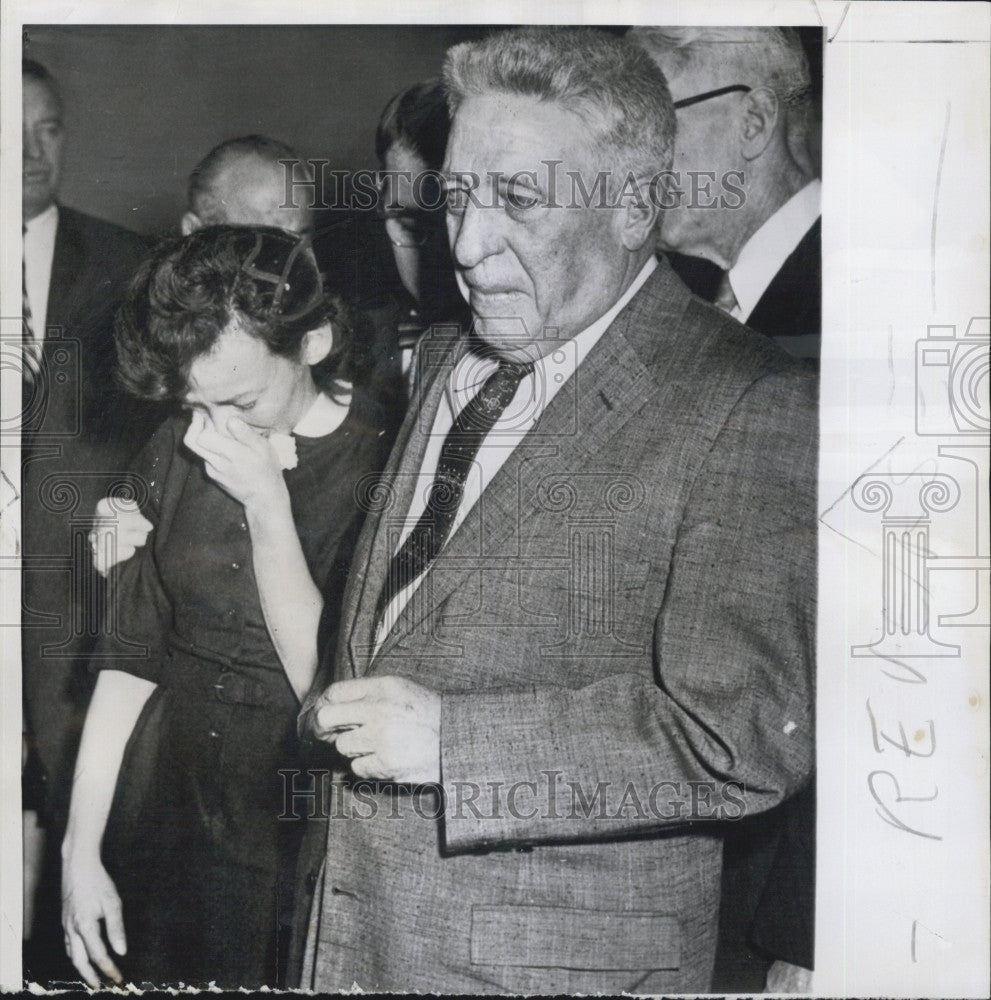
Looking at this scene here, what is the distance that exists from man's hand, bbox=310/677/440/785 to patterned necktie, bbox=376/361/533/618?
0.47 feet

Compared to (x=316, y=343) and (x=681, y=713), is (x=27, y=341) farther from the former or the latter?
(x=681, y=713)

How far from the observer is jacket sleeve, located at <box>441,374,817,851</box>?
1779 mm

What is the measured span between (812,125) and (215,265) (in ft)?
3.59

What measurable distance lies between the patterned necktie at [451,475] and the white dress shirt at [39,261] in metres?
0.78

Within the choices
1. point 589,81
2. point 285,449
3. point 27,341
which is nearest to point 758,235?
point 589,81

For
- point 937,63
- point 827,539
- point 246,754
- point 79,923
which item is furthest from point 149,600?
point 937,63

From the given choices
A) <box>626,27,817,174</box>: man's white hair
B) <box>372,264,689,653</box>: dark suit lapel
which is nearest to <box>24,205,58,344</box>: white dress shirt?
<box>372,264,689,653</box>: dark suit lapel

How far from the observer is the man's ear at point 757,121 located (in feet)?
6.20

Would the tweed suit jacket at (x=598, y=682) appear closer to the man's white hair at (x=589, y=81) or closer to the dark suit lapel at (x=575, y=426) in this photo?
the dark suit lapel at (x=575, y=426)

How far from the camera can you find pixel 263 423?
1.90 m

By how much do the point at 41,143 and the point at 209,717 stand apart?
109cm

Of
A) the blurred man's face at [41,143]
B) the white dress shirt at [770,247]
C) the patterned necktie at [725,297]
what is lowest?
the patterned necktie at [725,297]

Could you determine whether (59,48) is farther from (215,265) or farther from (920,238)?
(920,238)

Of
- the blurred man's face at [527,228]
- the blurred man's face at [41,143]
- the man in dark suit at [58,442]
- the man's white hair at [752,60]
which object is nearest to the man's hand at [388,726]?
the man in dark suit at [58,442]
